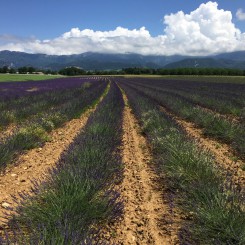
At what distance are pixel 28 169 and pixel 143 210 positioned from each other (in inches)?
121

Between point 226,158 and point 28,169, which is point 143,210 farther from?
point 226,158

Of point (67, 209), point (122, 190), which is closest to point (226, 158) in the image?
point (122, 190)

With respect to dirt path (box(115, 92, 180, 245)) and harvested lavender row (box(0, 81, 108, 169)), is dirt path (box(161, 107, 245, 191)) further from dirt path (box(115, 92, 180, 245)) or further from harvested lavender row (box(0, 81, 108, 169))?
harvested lavender row (box(0, 81, 108, 169))

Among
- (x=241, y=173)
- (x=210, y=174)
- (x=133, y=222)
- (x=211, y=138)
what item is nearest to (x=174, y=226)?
(x=133, y=222)

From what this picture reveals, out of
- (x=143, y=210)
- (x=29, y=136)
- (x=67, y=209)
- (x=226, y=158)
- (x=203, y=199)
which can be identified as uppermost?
(x=67, y=209)

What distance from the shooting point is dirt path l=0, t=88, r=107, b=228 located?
499 centimetres

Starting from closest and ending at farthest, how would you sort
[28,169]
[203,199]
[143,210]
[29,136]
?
[203,199] < [143,210] < [28,169] < [29,136]

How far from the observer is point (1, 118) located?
37.6 ft

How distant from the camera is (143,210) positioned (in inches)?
173

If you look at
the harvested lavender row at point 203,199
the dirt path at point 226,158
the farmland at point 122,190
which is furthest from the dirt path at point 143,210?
the dirt path at point 226,158

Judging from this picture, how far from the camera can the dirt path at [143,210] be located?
369 cm

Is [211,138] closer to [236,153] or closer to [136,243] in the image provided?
[236,153]

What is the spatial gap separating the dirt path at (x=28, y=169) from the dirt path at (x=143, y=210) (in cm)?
136

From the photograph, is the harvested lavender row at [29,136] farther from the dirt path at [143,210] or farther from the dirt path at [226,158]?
the dirt path at [226,158]
